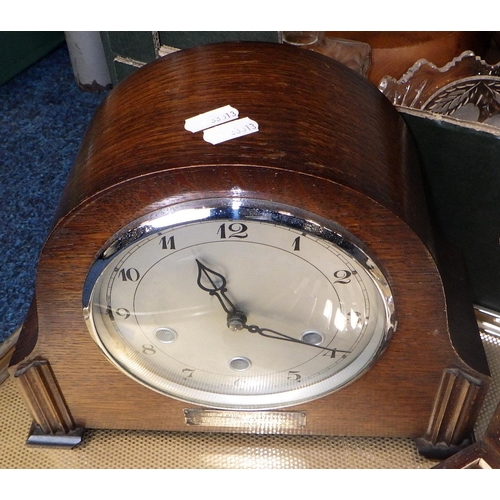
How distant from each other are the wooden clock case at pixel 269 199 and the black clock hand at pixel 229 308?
0.37 feet

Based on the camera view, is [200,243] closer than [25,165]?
Yes

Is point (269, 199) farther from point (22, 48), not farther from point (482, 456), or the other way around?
point (22, 48)

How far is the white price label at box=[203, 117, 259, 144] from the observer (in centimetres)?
76

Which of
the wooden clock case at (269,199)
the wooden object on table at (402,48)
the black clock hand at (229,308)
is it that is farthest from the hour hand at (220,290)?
the wooden object on table at (402,48)

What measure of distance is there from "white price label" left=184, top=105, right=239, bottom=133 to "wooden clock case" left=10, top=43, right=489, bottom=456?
0.04 ft

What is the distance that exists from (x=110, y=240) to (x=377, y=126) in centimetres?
38

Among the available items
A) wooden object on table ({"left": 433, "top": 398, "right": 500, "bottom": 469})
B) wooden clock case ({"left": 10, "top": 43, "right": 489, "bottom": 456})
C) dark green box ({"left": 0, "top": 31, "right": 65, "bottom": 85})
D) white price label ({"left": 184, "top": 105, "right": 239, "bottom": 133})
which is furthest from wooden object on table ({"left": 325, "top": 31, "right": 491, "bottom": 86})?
dark green box ({"left": 0, "top": 31, "right": 65, "bottom": 85})

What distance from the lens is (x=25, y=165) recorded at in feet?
5.02

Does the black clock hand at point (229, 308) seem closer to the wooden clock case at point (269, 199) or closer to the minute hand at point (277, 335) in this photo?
the minute hand at point (277, 335)

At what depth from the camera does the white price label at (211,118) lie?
30.7 inches

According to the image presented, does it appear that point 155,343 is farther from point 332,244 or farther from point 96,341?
point 332,244

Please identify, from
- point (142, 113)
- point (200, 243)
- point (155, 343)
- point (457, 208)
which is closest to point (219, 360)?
point (155, 343)

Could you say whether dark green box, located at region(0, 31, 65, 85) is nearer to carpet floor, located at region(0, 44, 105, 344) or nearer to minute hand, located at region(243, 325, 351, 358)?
carpet floor, located at region(0, 44, 105, 344)

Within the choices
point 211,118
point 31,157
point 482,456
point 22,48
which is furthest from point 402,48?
point 22,48
